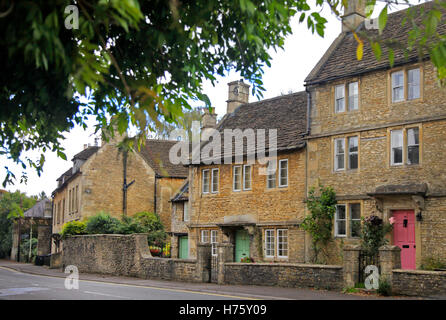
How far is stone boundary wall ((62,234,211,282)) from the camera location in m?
23.4

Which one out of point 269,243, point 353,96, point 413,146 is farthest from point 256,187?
point 413,146

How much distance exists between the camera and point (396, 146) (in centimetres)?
2189

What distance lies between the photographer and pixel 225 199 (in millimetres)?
29297

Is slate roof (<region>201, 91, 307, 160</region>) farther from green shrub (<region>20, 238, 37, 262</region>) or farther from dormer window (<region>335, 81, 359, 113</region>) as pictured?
green shrub (<region>20, 238, 37, 262</region>)

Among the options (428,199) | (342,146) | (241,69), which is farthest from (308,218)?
(241,69)

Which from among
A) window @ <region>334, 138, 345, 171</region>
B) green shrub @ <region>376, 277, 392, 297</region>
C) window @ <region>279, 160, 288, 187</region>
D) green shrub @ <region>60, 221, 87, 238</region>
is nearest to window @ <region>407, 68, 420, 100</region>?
window @ <region>334, 138, 345, 171</region>

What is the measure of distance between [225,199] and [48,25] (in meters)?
23.9

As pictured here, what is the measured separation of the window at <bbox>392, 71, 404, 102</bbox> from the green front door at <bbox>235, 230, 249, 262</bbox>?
34.5ft

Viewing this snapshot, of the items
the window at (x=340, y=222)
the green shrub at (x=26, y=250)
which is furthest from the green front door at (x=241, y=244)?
the green shrub at (x=26, y=250)

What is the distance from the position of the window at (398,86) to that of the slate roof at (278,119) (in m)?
4.92

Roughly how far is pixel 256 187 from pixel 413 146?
28.6ft

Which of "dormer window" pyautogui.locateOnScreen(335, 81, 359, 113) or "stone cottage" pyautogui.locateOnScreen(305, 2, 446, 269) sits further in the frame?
"dormer window" pyautogui.locateOnScreen(335, 81, 359, 113)

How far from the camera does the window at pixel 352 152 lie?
23391 mm
